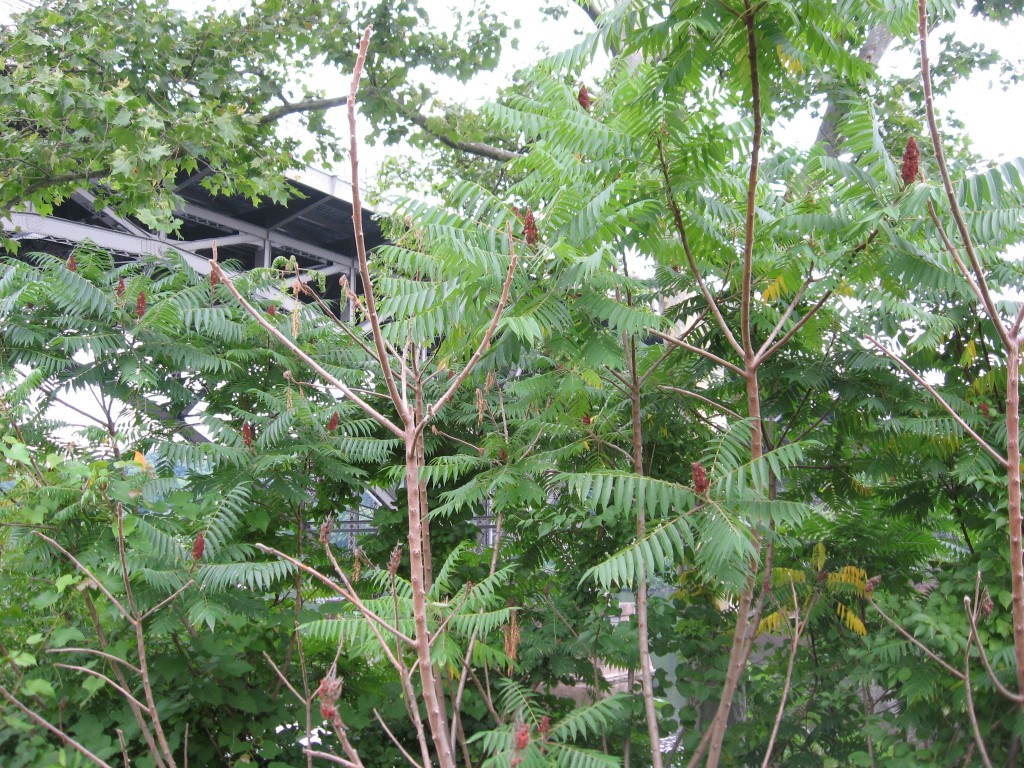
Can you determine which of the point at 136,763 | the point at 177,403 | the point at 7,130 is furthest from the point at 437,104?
the point at 136,763

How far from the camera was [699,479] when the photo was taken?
262 centimetres

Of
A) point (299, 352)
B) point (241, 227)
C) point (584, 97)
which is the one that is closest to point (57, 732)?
point (299, 352)

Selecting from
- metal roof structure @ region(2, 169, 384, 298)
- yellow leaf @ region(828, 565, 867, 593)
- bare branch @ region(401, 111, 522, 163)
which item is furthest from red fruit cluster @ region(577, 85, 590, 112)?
metal roof structure @ region(2, 169, 384, 298)

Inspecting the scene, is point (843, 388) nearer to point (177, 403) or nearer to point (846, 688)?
point (846, 688)

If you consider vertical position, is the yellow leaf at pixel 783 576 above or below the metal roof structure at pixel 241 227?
above

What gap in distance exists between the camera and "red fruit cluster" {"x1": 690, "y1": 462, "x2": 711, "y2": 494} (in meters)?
2.59

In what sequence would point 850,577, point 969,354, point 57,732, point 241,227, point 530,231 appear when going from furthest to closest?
point 241,227, point 969,354, point 850,577, point 530,231, point 57,732

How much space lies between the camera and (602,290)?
3096mm

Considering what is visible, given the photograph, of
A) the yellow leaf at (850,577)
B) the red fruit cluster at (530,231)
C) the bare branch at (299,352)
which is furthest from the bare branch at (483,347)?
the yellow leaf at (850,577)

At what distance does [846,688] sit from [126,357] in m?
4.60

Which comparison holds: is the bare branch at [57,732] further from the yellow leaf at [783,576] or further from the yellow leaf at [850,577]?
the yellow leaf at [850,577]

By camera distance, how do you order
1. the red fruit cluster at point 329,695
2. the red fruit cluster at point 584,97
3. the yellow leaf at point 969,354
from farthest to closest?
the yellow leaf at point 969,354 → the red fruit cluster at point 584,97 → the red fruit cluster at point 329,695

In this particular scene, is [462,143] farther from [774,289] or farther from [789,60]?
[774,289]

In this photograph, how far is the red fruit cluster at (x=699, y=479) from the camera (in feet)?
8.51
